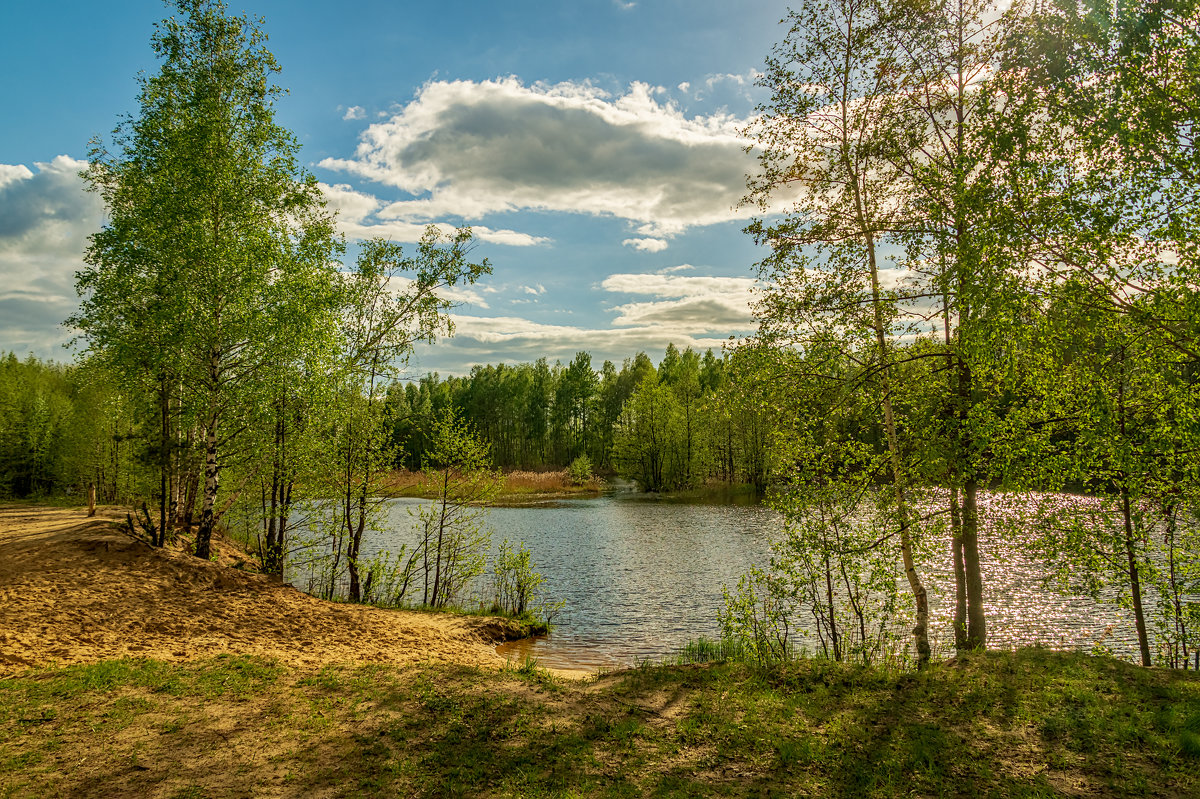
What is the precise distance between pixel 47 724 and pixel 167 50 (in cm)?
1638

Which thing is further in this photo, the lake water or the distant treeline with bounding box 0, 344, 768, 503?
the distant treeline with bounding box 0, 344, 768, 503

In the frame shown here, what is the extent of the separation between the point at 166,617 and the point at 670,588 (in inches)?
610

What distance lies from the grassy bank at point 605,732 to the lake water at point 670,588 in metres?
3.31

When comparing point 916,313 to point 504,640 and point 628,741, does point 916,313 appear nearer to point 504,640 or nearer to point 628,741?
point 628,741

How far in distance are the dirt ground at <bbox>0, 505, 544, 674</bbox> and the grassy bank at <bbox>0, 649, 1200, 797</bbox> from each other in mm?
1438

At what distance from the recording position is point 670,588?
73.1ft

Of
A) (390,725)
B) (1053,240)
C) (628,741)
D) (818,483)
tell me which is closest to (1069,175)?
(1053,240)

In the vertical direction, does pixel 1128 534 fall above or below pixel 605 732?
above

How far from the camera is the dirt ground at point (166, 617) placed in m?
10.2

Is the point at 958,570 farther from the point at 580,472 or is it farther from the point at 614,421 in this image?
the point at 614,421

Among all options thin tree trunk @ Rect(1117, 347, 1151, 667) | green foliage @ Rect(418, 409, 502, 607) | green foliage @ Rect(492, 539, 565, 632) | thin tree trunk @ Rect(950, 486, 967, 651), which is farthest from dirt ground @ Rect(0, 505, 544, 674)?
thin tree trunk @ Rect(1117, 347, 1151, 667)

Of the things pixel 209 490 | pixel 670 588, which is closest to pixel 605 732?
pixel 209 490

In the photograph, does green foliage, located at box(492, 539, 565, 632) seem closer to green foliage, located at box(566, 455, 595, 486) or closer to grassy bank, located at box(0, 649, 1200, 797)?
grassy bank, located at box(0, 649, 1200, 797)

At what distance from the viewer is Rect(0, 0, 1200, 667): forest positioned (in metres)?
8.16
